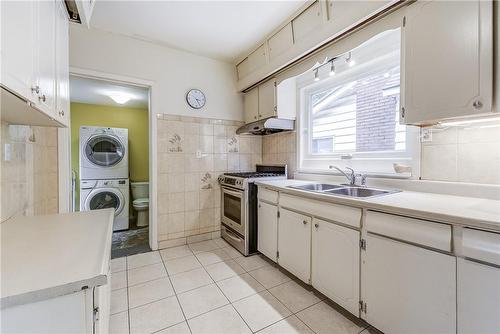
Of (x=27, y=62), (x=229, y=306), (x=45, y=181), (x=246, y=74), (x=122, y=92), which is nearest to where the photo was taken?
(x=27, y=62)

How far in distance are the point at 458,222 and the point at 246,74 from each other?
104 inches

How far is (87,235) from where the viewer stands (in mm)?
1010

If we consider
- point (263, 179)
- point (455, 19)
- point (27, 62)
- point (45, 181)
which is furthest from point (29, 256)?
point (455, 19)

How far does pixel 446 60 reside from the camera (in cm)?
119

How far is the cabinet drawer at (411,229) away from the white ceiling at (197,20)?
186cm

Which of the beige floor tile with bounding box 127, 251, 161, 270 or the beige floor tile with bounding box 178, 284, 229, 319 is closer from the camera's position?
the beige floor tile with bounding box 178, 284, 229, 319

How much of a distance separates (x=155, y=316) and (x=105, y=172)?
9.49 feet

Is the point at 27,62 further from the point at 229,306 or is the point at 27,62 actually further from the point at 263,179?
the point at 263,179

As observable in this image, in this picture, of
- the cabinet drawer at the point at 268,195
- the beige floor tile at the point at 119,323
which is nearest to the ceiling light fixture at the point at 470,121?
the cabinet drawer at the point at 268,195

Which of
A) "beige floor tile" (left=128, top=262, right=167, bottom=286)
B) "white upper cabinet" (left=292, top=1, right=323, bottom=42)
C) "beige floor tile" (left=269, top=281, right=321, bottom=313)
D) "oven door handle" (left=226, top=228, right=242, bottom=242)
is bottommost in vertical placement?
"beige floor tile" (left=269, top=281, right=321, bottom=313)

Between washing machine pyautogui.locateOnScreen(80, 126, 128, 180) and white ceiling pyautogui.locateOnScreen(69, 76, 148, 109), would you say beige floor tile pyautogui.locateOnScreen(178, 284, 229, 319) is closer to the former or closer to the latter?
white ceiling pyautogui.locateOnScreen(69, 76, 148, 109)

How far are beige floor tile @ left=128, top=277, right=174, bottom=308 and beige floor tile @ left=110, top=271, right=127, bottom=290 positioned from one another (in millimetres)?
106

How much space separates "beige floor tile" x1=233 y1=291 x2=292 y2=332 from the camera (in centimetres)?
148

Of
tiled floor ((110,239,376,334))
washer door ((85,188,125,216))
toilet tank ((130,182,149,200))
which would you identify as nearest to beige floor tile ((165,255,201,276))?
tiled floor ((110,239,376,334))
